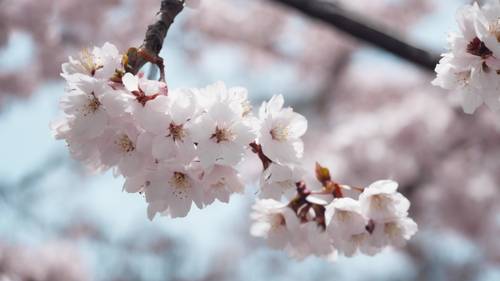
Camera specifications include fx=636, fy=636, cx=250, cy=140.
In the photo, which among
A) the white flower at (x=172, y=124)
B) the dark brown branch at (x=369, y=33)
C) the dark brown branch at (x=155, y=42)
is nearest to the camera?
the white flower at (x=172, y=124)

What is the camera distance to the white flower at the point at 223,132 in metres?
1.20

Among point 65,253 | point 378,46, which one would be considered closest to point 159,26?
Result: point 378,46

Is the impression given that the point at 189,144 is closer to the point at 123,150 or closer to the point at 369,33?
the point at 123,150

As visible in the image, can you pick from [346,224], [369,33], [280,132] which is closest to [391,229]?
[346,224]

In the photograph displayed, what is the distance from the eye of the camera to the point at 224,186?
1323 millimetres

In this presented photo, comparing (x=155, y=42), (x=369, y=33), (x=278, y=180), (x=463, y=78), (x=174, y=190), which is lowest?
(x=174, y=190)

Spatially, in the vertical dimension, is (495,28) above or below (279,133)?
above

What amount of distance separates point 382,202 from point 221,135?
0.47 metres

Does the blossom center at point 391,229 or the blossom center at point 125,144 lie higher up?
the blossom center at point 391,229

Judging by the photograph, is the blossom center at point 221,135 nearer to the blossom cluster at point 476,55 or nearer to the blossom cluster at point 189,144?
the blossom cluster at point 189,144

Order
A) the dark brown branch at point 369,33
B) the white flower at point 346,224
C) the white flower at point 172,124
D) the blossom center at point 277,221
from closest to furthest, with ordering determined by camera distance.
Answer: the white flower at point 172,124, the white flower at point 346,224, the blossom center at point 277,221, the dark brown branch at point 369,33

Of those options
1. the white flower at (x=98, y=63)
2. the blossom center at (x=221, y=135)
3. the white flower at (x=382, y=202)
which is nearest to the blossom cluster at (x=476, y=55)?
the white flower at (x=382, y=202)

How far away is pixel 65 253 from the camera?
592 cm

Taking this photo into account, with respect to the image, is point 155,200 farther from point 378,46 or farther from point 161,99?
point 378,46
